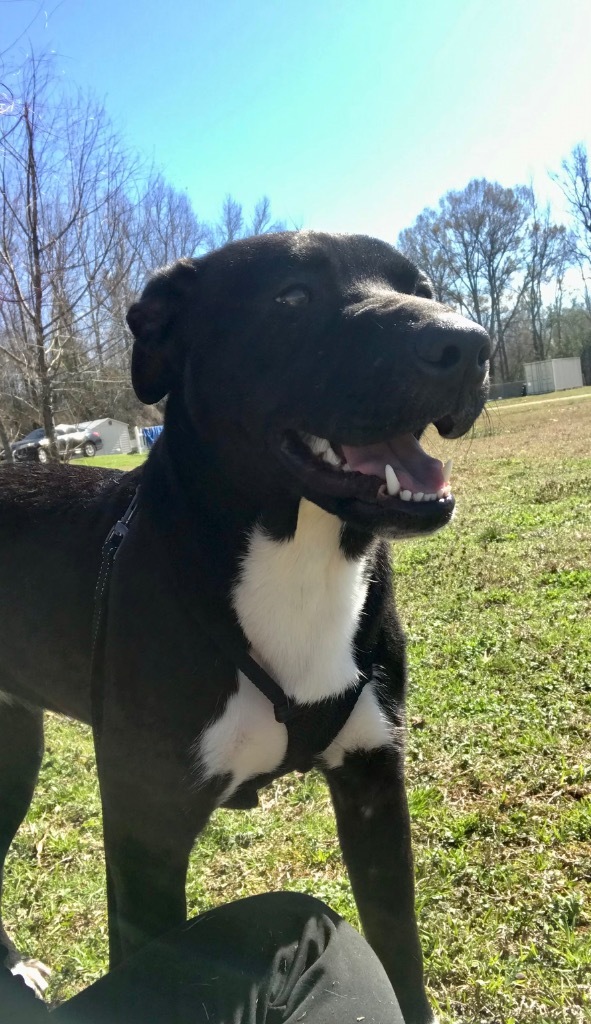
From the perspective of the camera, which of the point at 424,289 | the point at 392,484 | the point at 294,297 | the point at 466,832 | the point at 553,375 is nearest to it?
the point at 392,484

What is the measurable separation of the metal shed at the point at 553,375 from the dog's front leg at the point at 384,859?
40988 mm

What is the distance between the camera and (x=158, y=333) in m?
2.10

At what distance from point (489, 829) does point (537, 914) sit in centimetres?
40

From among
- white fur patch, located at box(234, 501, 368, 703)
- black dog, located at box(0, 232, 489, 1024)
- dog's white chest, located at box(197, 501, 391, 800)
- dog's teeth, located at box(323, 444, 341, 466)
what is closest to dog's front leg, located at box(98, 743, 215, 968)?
black dog, located at box(0, 232, 489, 1024)

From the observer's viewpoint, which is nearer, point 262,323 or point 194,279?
point 262,323

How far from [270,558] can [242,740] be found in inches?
17.2

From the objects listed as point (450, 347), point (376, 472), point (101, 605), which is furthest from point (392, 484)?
point (101, 605)

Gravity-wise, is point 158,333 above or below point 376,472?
above

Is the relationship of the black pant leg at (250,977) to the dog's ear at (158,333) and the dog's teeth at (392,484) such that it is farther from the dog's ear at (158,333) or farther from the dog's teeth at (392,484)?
the dog's ear at (158,333)

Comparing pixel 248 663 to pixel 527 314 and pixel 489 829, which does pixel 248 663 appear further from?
pixel 527 314

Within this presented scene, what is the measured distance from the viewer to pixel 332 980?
1.50 m

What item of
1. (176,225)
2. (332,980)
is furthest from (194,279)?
(176,225)

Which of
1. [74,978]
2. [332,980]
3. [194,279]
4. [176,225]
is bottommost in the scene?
[74,978]

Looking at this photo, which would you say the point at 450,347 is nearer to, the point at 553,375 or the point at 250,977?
the point at 250,977
